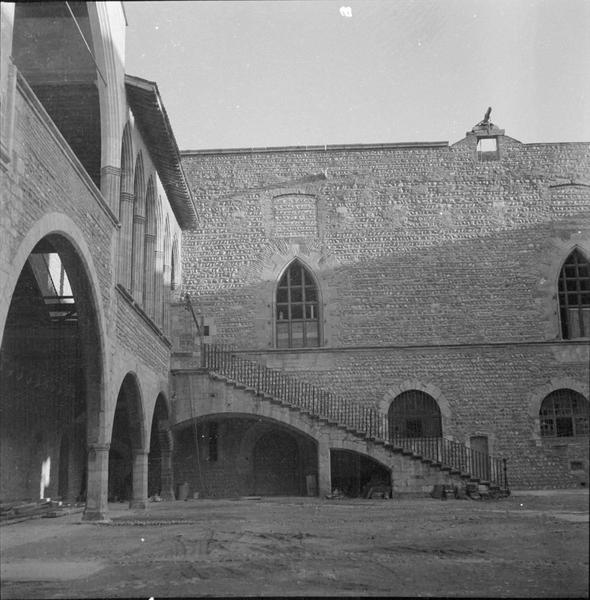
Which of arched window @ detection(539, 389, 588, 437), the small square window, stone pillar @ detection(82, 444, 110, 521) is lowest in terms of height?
stone pillar @ detection(82, 444, 110, 521)

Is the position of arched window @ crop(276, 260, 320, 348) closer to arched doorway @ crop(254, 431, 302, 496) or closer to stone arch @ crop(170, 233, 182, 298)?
arched doorway @ crop(254, 431, 302, 496)

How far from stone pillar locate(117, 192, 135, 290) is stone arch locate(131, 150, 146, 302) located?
958mm

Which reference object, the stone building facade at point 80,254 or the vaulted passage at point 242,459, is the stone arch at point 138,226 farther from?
the vaulted passage at point 242,459

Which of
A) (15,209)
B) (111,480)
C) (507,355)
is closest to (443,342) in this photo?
(507,355)

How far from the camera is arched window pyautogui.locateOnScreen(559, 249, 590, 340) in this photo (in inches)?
851

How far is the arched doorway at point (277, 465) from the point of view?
21.1 m

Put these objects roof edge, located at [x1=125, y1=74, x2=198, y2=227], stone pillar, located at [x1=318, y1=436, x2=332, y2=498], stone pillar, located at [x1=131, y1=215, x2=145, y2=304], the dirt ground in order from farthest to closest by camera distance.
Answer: stone pillar, located at [x1=318, y1=436, x2=332, y2=498]
stone pillar, located at [x1=131, y1=215, x2=145, y2=304]
roof edge, located at [x1=125, y1=74, x2=198, y2=227]
the dirt ground

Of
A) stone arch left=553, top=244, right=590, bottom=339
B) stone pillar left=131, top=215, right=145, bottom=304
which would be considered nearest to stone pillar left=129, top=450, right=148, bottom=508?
stone pillar left=131, top=215, right=145, bottom=304

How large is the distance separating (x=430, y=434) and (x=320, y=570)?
636 inches

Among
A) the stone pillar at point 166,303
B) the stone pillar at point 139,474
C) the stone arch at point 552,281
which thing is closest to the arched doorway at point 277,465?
the stone pillar at point 166,303

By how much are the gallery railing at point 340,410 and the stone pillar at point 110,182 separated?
25.2 feet

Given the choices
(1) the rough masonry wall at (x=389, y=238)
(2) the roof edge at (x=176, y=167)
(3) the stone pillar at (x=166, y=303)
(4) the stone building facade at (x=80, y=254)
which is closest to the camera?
(4) the stone building facade at (x=80, y=254)

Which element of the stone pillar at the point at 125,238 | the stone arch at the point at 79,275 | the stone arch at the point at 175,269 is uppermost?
the stone arch at the point at 175,269

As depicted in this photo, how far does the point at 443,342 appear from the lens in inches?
856
